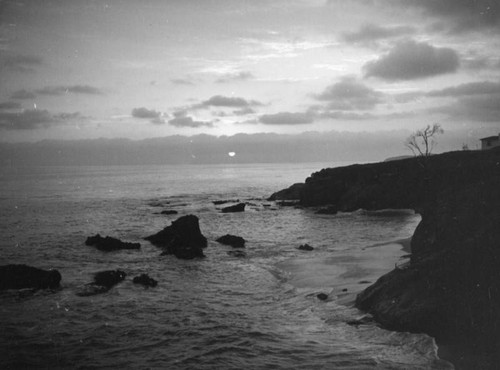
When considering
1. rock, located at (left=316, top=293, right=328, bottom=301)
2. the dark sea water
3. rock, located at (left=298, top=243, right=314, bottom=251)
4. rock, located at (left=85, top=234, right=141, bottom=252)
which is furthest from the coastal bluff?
rock, located at (left=85, top=234, right=141, bottom=252)

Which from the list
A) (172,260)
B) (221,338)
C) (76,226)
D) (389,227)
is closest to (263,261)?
(172,260)

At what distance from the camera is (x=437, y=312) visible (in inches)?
617

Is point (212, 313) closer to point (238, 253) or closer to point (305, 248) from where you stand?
point (238, 253)

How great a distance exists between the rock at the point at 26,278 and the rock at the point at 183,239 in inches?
445

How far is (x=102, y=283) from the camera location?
2541cm

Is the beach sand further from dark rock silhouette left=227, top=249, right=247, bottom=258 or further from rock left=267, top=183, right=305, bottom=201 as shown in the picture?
rock left=267, top=183, right=305, bottom=201

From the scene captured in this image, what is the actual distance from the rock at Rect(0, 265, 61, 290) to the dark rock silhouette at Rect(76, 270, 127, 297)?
2257 mm

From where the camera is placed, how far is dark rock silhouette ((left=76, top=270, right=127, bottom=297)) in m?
23.7

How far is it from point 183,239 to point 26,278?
1490 cm

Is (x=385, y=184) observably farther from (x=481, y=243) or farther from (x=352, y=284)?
(x=481, y=243)

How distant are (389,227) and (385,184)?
23159mm

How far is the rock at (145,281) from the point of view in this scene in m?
25.3

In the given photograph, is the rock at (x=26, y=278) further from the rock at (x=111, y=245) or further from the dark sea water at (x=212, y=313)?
the rock at (x=111, y=245)

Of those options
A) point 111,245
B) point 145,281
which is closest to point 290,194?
point 111,245
